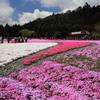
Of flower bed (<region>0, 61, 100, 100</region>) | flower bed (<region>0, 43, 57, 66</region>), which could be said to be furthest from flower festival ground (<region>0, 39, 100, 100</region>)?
flower bed (<region>0, 43, 57, 66</region>)

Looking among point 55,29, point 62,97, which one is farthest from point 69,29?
point 62,97

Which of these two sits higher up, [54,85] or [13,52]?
[13,52]

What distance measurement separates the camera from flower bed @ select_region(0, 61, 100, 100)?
19.9ft

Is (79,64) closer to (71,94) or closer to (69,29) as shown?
(71,94)

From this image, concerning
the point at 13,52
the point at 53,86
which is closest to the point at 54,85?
the point at 53,86

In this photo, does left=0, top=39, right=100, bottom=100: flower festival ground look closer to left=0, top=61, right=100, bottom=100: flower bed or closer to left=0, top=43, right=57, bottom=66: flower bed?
left=0, top=61, right=100, bottom=100: flower bed

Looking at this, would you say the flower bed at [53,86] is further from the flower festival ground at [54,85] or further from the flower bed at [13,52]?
the flower bed at [13,52]

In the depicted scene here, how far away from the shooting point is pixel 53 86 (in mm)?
7551

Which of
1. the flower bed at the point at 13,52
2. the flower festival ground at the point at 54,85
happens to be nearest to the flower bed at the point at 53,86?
the flower festival ground at the point at 54,85

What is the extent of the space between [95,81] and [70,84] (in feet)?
5.51

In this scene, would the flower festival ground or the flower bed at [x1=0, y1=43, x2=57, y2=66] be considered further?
the flower bed at [x1=0, y1=43, x2=57, y2=66]

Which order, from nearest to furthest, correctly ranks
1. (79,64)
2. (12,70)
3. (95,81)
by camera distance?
(95,81) < (12,70) < (79,64)

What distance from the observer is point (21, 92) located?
6.23 metres

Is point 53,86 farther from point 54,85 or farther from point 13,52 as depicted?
point 13,52
